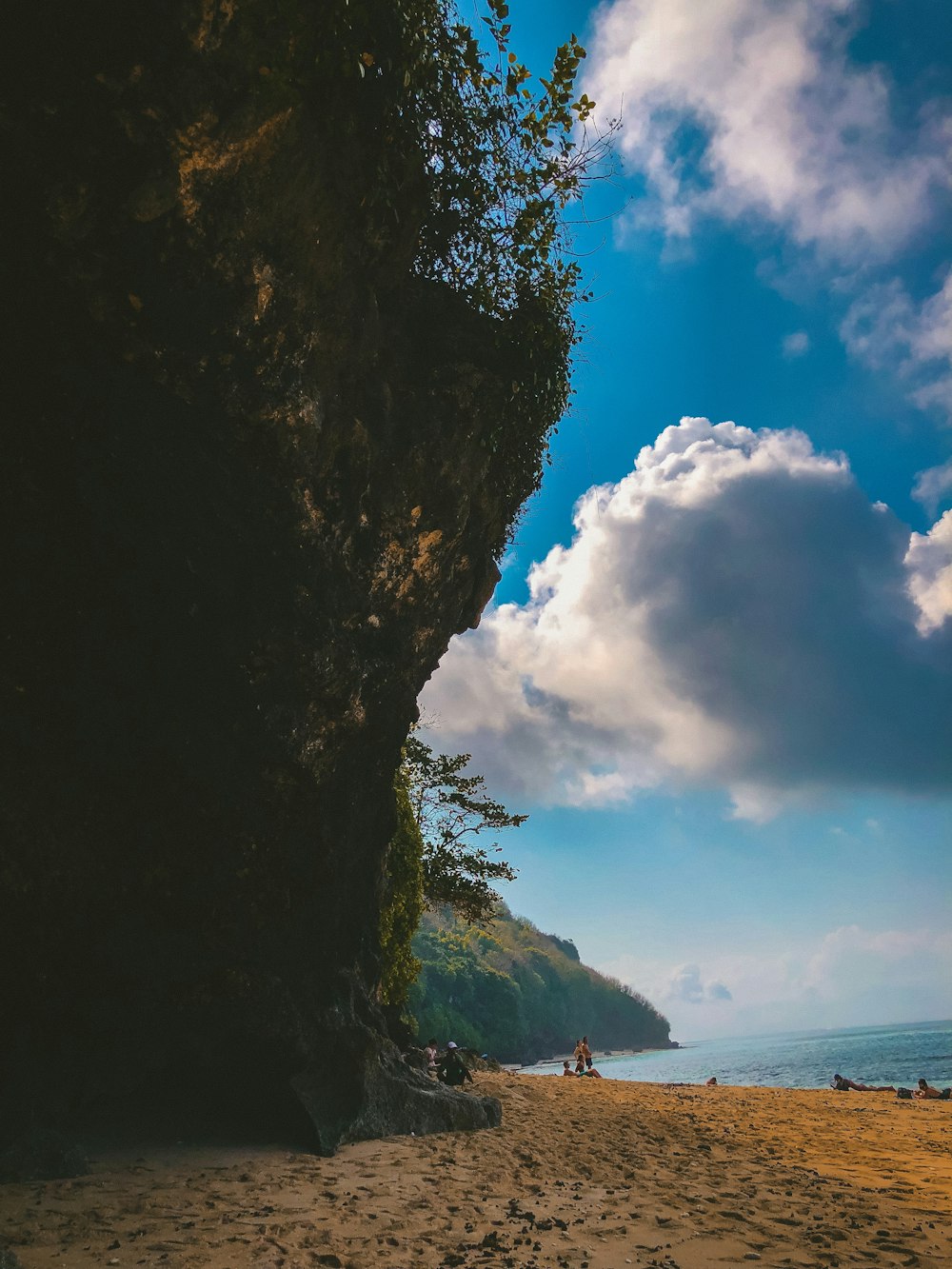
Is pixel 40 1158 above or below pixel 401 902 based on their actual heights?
below

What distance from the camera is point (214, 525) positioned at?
7.25 meters

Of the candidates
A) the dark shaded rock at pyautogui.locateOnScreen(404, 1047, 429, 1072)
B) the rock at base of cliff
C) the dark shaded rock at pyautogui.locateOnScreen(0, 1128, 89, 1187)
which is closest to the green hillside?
the dark shaded rock at pyautogui.locateOnScreen(404, 1047, 429, 1072)

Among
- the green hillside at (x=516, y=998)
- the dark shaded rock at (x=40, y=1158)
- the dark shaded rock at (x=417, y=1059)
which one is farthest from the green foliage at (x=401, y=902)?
the dark shaded rock at (x=40, y=1158)

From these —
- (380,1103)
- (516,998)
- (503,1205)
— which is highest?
(516,998)

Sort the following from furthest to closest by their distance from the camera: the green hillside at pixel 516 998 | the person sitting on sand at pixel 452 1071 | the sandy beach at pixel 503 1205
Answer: the green hillside at pixel 516 998 → the person sitting on sand at pixel 452 1071 → the sandy beach at pixel 503 1205

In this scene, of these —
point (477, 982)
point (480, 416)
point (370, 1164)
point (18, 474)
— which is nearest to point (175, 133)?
point (18, 474)

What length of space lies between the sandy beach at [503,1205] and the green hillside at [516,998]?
10.8 m

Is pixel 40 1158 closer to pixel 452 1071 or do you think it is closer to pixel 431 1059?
pixel 452 1071

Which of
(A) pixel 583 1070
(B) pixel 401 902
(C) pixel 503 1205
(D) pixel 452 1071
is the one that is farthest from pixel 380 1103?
(A) pixel 583 1070

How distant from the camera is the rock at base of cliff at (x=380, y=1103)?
8.79m

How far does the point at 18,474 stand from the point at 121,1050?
667 centimetres

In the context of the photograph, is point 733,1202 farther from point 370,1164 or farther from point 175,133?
point 175,133

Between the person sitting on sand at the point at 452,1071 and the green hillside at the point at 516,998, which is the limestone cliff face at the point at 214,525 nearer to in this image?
the person sitting on sand at the point at 452,1071

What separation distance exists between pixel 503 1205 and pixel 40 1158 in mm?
4473
